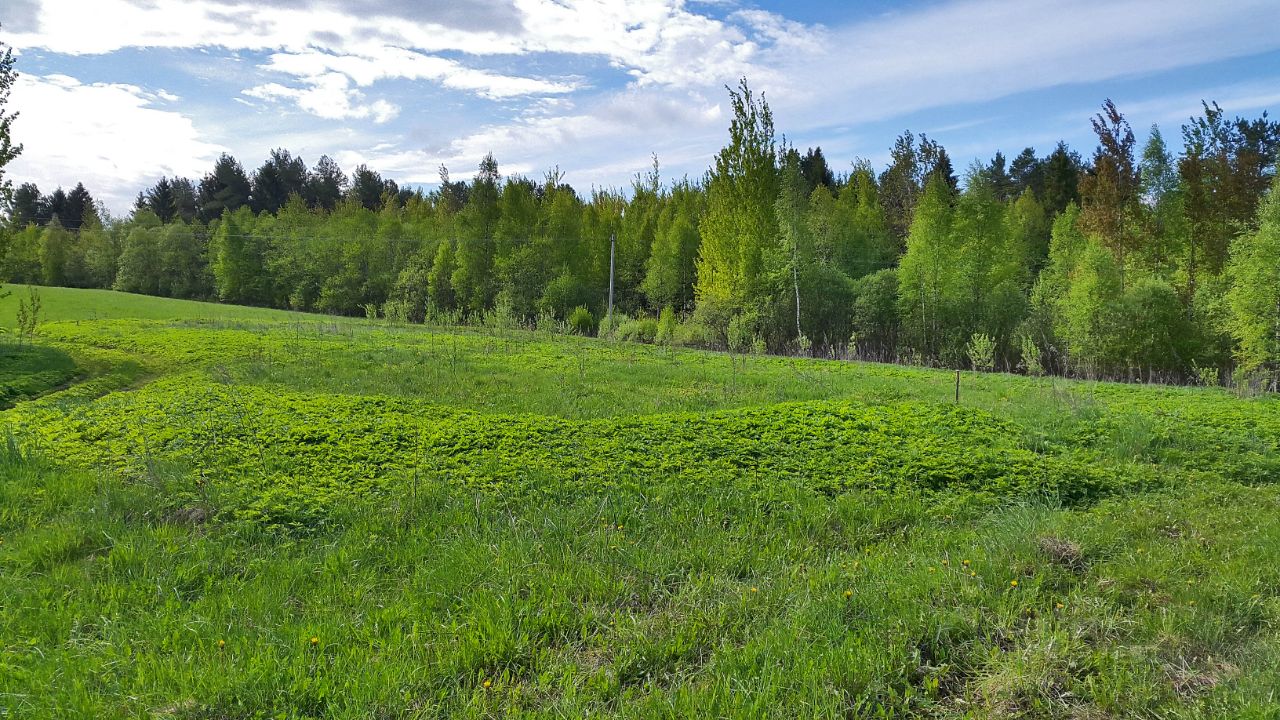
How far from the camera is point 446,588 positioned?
4039mm

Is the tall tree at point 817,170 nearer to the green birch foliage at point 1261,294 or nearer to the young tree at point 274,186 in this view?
the green birch foliage at point 1261,294

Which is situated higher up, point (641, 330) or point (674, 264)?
point (674, 264)

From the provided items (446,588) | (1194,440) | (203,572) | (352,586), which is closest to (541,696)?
(446,588)

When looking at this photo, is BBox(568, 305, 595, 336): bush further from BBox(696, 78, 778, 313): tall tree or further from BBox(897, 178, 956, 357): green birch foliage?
BBox(897, 178, 956, 357): green birch foliage

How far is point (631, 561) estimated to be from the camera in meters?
4.43

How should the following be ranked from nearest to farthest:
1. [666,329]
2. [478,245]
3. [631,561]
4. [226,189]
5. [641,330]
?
[631,561] < [666,329] < [641,330] < [478,245] < [226,189]

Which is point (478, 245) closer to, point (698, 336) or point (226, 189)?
point (698, 336)

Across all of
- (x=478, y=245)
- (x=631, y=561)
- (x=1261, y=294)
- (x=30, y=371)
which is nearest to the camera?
(x=631, y=561)

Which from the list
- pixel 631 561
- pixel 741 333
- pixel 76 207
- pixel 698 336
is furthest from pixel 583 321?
pixel 76 207

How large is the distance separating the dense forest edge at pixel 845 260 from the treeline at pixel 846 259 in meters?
0.10

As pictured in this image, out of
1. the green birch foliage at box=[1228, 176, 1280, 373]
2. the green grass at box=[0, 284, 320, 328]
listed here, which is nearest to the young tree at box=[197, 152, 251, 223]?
the green grass at box=[0, 284, 320, 328]

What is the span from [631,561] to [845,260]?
3140 cm

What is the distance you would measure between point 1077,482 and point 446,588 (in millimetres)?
5829

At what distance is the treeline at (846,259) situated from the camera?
22.2 metres
